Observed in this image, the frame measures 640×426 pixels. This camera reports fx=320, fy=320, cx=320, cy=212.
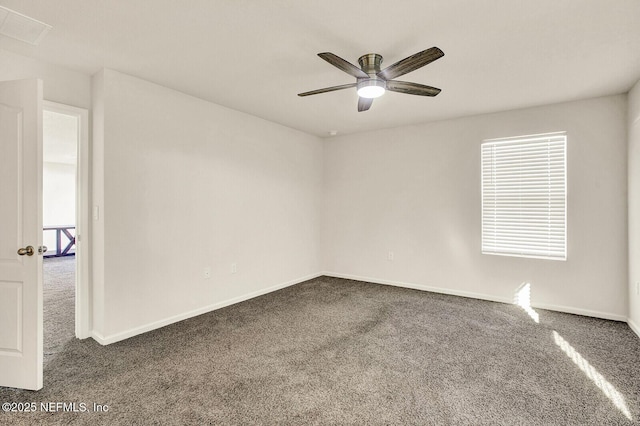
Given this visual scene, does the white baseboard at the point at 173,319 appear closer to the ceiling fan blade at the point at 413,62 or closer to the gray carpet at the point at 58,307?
the gray carpet at the point at 58,307

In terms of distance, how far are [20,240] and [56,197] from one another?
27.0ft

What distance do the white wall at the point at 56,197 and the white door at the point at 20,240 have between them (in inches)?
301

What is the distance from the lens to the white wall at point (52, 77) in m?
2.58

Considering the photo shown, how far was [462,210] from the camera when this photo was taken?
4512 mm

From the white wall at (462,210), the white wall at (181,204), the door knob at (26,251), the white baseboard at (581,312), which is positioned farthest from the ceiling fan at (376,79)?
the white baseboard at (581,312)

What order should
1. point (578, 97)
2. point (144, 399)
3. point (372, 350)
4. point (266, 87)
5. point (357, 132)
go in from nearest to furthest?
point (144, 399), point (372, 350), point (266, 87), point (578, 97), point (357, 132)

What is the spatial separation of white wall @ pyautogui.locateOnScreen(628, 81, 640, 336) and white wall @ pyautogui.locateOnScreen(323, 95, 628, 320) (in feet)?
0.47

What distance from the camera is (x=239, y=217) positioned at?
14.0 feet

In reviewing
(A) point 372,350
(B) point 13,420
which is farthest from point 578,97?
(B) point 13,420

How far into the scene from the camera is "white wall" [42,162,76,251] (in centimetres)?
851

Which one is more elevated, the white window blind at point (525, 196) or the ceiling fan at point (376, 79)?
the ceiling fan at point (376, 79)

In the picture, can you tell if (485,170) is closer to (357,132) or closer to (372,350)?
(357,132)

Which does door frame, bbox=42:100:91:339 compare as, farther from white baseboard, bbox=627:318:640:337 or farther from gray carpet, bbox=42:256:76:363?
white baseboard, bbox=627:318:640:337

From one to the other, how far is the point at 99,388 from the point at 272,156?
3.37m
